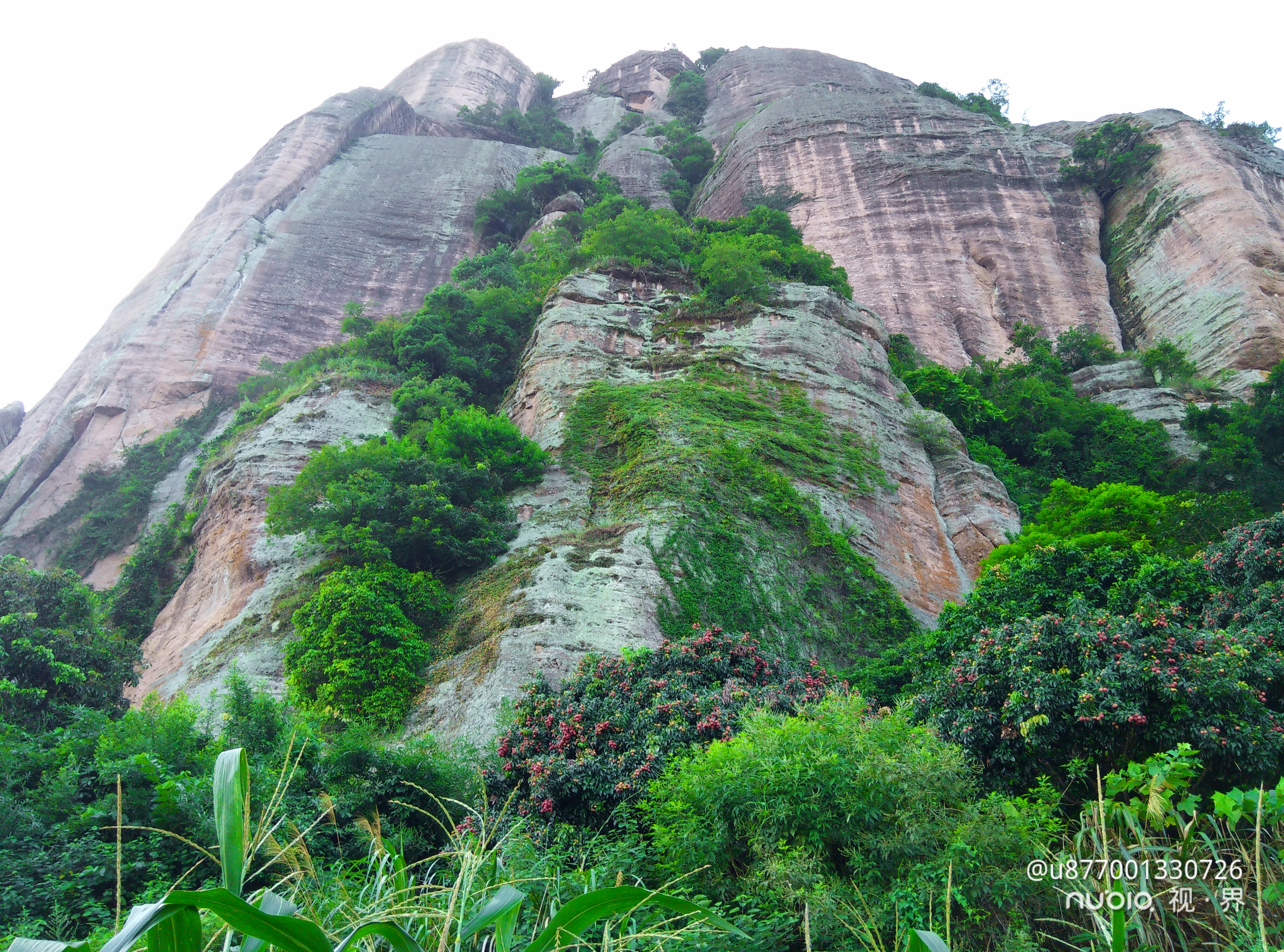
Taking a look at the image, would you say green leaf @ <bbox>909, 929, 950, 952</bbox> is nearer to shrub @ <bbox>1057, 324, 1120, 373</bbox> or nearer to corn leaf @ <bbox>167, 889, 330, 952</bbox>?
corn leaf @ <bbox>167, 889, 330, 952</bbox>

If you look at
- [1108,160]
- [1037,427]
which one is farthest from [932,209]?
[1037,427]

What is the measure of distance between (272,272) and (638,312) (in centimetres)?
2159

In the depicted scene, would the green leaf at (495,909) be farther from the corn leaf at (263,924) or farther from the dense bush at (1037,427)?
the dense bush at (1037,427)

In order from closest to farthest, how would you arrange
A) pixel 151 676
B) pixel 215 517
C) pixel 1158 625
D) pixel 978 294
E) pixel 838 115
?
pixel 1158 625
pixel 151 676
pixel 215 517
pixel 978 294
pixel 838 115

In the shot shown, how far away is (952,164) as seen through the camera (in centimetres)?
3784

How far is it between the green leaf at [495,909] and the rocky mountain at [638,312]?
8.89 meters

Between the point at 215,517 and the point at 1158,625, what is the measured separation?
67.2 ft

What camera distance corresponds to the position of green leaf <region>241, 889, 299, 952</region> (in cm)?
287

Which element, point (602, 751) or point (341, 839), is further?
point (602, 751)

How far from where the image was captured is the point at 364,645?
14.1 metres

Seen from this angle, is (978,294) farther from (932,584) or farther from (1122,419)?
(932,584)

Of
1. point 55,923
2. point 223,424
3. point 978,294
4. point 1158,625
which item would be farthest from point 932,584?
point 223,424

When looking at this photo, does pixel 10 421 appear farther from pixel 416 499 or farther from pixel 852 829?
pixel 852 829

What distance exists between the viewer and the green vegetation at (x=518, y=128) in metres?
55.1
